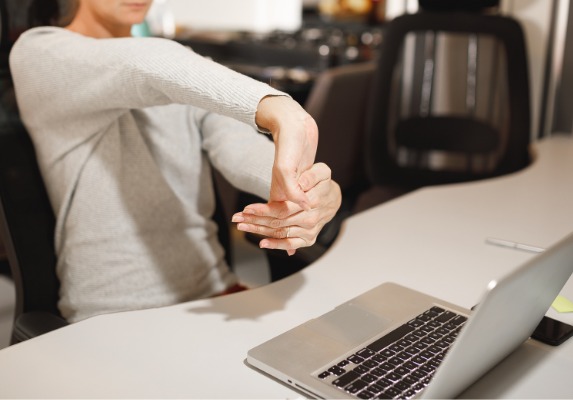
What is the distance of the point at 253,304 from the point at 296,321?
3.3 inches

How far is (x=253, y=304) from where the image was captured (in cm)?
105

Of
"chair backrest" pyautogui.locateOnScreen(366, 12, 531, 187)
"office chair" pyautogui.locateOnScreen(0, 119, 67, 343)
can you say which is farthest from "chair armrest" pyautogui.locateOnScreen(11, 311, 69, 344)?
"chair backrest" pyautogui.locateOnScreen(366, 12, 531, 187)

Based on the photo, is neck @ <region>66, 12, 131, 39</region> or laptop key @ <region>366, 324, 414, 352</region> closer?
laptop key @ <region>366, 324, 414, 352</region>

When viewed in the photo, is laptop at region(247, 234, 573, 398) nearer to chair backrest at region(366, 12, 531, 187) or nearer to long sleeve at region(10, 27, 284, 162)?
long sleeve at region(10, 27, 284, 162)

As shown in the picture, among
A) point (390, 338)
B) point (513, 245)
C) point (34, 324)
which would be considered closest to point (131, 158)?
point (34, 324)

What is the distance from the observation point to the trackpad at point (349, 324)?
0.92 m

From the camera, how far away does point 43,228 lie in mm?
1211

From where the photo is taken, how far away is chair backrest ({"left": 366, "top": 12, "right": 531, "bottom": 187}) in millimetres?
2154

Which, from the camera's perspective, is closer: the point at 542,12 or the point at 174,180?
the point at 174,180

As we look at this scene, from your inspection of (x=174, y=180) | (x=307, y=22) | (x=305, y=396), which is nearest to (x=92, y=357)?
(x=305, y=396)

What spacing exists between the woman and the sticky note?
1.17ft

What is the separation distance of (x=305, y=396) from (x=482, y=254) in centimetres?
57

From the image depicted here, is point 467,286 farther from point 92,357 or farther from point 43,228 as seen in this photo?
point 43,228

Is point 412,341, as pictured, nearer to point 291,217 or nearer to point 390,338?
point 390,338
